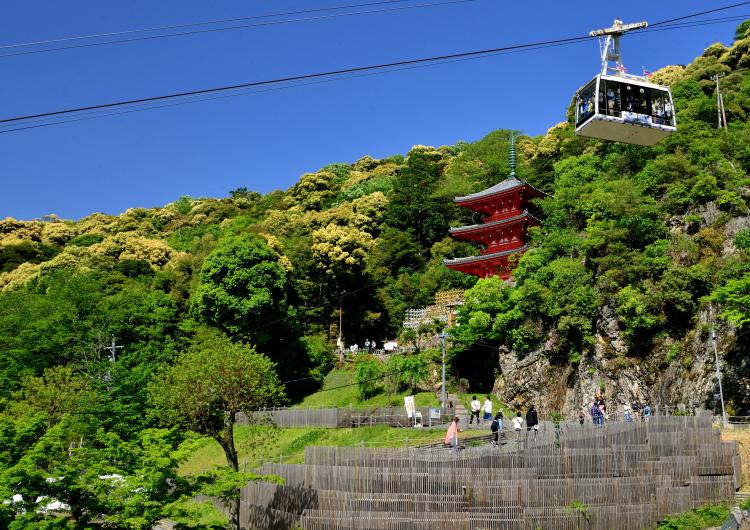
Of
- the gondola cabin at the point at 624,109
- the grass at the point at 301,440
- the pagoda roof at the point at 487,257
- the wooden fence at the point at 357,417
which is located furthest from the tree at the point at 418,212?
the gondola cabin at the point at 624,109

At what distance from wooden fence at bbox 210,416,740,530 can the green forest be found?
2920 mm

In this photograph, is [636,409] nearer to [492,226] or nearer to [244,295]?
[492,226]

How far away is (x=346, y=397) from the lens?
39500 millimetres

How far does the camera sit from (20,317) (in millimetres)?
42656

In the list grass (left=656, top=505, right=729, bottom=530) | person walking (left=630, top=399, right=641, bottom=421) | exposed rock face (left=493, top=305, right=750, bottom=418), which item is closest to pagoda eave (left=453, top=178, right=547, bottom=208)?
exposed rock face (left=493, top=305, right=750, bottom=418)

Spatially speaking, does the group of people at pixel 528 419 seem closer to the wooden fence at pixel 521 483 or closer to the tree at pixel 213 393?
the wooden fence at pixel 521 483

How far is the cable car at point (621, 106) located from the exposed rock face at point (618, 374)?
8601 mm

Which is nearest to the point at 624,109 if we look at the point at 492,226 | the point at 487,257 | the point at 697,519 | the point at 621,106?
the point at 621,106

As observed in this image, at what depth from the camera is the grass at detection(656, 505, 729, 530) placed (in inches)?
748

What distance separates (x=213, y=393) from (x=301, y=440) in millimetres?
9192

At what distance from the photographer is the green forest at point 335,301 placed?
1791 centimetres

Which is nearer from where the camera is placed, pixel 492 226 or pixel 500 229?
pixel 492 226

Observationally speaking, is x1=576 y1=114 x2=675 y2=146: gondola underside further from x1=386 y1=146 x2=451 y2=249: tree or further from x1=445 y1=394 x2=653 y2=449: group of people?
x1=386 y1=146 x2=451 y2=249: tree

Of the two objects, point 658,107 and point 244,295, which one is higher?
point 658,107
